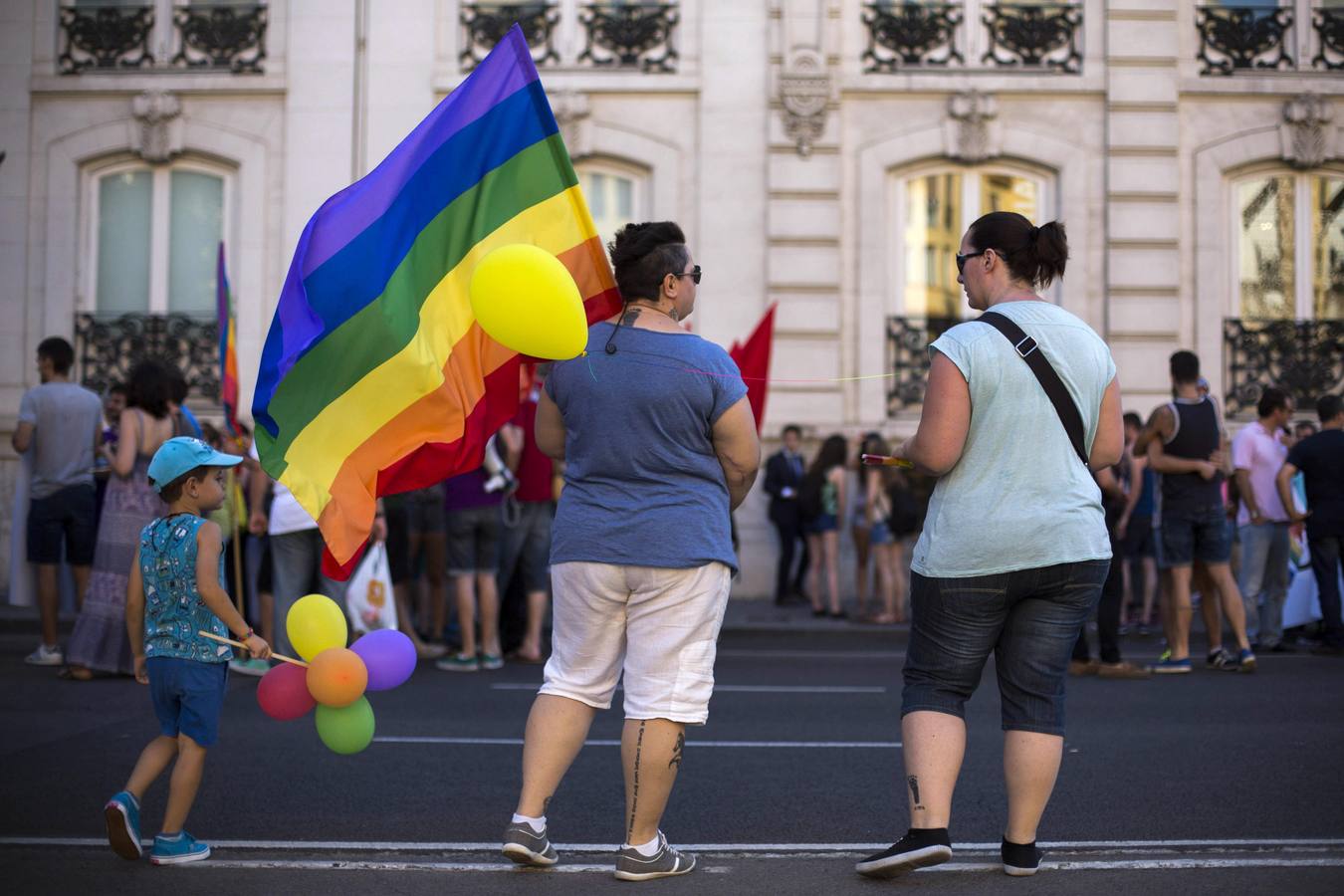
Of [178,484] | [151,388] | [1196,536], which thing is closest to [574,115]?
[151,388]

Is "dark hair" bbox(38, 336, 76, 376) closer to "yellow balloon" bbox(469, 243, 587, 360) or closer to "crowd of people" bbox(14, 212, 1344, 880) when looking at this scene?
"crowd of people" bbox(14, 212, 1344, 880)

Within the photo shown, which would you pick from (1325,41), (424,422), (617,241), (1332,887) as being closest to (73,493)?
(424,422)

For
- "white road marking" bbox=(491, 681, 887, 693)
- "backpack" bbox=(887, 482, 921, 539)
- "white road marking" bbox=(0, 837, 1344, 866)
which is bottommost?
"white road marking" bbox=(491, 681, 887, 693)

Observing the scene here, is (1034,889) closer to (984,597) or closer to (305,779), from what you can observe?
(984,597)

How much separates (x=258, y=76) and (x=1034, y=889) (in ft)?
54.5

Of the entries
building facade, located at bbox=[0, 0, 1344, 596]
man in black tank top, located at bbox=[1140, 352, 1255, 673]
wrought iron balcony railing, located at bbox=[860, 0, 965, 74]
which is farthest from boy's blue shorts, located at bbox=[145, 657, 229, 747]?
wrought iron balcony railing, located at bbox=[860, 0, 965, 74]

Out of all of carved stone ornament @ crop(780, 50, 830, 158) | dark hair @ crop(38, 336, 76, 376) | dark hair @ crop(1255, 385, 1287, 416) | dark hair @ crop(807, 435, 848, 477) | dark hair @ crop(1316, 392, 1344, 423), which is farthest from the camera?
carved stone ornament @ crop(780, 50, 830, 158)

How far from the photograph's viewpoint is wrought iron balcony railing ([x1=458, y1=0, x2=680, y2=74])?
62.6 ft

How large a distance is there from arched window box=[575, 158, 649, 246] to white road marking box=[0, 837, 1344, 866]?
47.1 feet

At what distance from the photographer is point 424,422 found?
5855 millimetres

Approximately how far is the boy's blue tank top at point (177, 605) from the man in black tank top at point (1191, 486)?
6.95 m

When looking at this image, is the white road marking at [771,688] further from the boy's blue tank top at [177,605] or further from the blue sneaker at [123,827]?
the blue sneaker at [123,827]

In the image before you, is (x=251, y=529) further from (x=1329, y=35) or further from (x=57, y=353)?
(x=1329, y=35)

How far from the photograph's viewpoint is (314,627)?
5340mm
